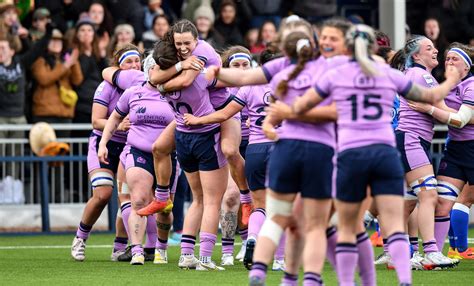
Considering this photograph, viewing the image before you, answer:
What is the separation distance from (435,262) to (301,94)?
142 inches

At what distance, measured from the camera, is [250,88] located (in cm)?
1217

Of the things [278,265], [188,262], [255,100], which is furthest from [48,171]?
[278,265]

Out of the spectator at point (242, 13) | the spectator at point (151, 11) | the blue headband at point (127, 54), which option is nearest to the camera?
the blue headband at point (127, 54)

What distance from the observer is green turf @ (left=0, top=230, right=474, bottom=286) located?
10953 millimetres

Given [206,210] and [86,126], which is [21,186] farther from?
[206,210]

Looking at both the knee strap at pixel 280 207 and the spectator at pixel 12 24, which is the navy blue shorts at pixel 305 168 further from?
the spectator at pixel 12 24

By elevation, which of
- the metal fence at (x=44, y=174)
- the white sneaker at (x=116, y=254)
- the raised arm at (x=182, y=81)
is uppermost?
the raised arm at (x=182, y=81)

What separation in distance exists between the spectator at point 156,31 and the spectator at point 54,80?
125 centimetres

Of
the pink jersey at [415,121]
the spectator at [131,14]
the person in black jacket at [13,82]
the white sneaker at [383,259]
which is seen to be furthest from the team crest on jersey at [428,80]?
the spectator at [131,14]

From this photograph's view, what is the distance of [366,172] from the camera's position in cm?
859

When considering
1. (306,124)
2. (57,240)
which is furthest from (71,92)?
(306,124)

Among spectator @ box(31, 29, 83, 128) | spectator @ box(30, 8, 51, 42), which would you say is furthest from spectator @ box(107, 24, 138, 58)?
spectator @ box(30, 8, 51, 42)

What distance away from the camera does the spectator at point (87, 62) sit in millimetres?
19047

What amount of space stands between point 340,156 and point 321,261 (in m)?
0.74
